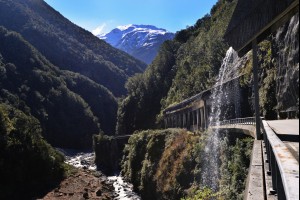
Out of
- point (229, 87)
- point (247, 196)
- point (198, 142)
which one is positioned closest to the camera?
point (247, 196)

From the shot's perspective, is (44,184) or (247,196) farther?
(44,184)

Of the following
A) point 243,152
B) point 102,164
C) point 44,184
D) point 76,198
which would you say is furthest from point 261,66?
point 102,164

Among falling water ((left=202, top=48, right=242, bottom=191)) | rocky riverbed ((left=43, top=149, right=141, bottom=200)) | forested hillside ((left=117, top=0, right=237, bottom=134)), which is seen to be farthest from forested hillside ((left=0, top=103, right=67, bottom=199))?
falling water ((left=202, top=48, right=242, bottom=191))

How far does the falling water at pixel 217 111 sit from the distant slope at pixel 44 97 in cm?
10347

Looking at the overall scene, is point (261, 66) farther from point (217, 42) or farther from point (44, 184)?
point (44, 184)

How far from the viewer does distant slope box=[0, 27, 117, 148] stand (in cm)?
14573

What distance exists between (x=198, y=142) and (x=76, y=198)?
Result: 21.6m

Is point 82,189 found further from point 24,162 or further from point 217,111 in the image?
point 217,111

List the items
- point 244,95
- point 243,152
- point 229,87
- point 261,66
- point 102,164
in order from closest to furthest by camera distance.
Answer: point 243,152 → point 261,66 → point 244,95 → point 229,87 → point 102,164

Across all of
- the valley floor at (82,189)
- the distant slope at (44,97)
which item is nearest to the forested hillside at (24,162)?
the valley floor at (82,189)

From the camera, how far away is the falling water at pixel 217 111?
945 inches

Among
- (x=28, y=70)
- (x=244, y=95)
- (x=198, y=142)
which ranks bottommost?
(x=198, y=142)

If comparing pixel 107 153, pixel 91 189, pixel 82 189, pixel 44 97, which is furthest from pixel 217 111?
pixel 44 97

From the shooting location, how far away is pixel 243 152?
18.0m
